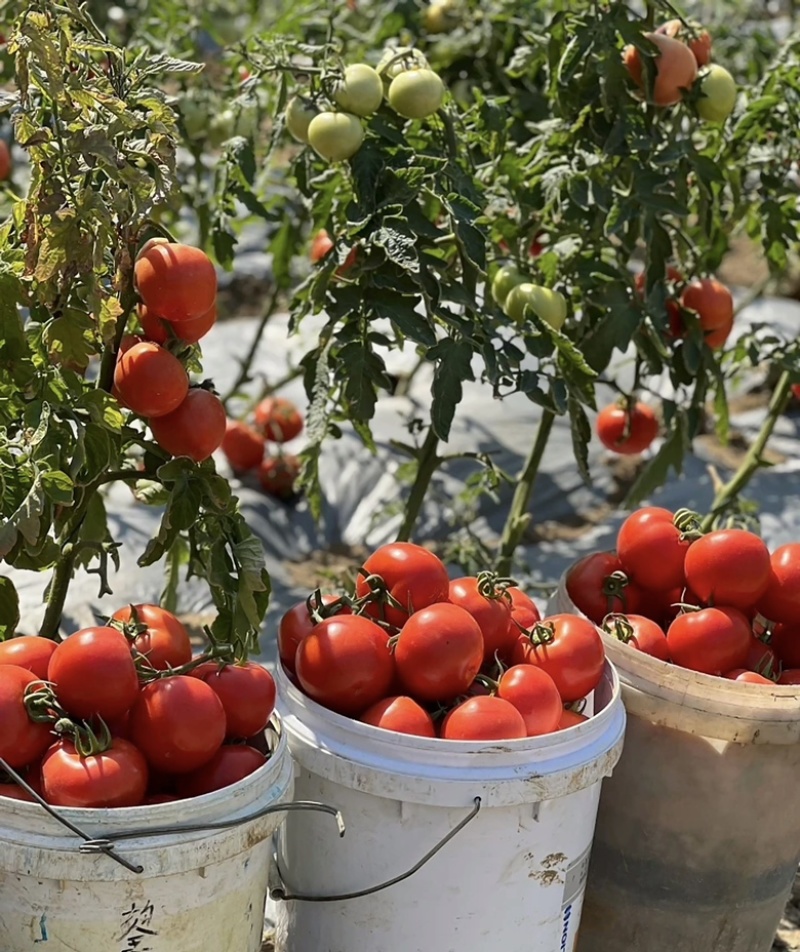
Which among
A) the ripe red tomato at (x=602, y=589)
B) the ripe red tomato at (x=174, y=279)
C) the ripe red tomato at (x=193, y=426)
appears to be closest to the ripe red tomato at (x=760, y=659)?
the ripe red tomato at (x=602, y=589)

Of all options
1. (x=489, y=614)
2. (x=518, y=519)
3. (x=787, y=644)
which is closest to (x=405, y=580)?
(x=489, y=614)

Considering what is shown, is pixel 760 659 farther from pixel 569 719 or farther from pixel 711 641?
pixel 569 719

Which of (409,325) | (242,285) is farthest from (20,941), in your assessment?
(242,285)

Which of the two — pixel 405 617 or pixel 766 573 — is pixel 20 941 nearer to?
pixel 405 617

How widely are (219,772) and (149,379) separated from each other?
54cm

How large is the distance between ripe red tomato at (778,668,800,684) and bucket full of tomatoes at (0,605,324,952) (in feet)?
2.82

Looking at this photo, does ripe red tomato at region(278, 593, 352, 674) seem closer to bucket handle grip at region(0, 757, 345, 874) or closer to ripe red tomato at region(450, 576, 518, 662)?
ripe red tomato at region(450, 576, 518, 662)

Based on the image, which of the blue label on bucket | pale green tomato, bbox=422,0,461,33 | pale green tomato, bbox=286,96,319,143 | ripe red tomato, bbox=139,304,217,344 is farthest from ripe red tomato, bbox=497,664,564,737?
pale green tomato, bbox=422,0,461,33

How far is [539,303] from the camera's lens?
7.88 feet

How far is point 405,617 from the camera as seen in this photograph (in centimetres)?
192

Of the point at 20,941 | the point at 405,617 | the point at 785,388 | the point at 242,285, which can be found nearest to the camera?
the point at 20,941

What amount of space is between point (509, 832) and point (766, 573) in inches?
Answer: 25.6

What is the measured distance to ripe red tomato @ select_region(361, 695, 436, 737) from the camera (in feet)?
5.70

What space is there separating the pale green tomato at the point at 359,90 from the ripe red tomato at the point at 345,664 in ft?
3.18
